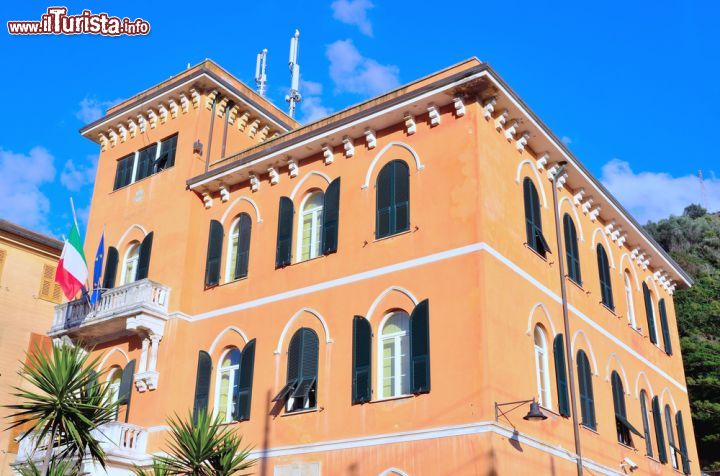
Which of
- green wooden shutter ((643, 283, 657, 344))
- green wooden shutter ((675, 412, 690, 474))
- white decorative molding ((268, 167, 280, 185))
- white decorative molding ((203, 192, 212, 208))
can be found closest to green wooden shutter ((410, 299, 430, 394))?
white decorative molding ((268, 167, 280, 185))

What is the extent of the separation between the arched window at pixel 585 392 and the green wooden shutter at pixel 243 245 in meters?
8.56

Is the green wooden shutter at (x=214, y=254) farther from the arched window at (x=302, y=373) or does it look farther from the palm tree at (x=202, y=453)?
the palm tree at (x=202, y=453)

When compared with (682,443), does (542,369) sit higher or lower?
higher

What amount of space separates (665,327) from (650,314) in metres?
1.54

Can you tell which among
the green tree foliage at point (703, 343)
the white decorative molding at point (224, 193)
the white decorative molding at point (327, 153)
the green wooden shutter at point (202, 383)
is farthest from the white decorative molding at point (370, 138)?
the green tree foliage at point (703, 343)

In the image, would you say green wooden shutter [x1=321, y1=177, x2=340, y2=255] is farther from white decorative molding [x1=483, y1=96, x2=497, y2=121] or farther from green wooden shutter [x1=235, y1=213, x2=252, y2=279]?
white decorative molding [x1=483, y1=96, x2=497, y2=121]

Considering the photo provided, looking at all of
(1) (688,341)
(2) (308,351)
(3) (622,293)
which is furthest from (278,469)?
(1) (688,341)

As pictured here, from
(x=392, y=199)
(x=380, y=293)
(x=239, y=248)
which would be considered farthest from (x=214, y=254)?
(x=380, y=293)

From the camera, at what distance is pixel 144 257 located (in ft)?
72.8

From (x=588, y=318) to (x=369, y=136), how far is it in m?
7.24

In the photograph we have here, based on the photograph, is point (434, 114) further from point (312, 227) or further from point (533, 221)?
point (312, 227)

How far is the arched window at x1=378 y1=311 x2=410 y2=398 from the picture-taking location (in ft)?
53.3

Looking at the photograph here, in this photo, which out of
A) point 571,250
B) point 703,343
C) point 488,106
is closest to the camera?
point 488,106

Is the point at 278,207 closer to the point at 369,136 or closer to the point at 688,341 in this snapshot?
the point at 369,136
